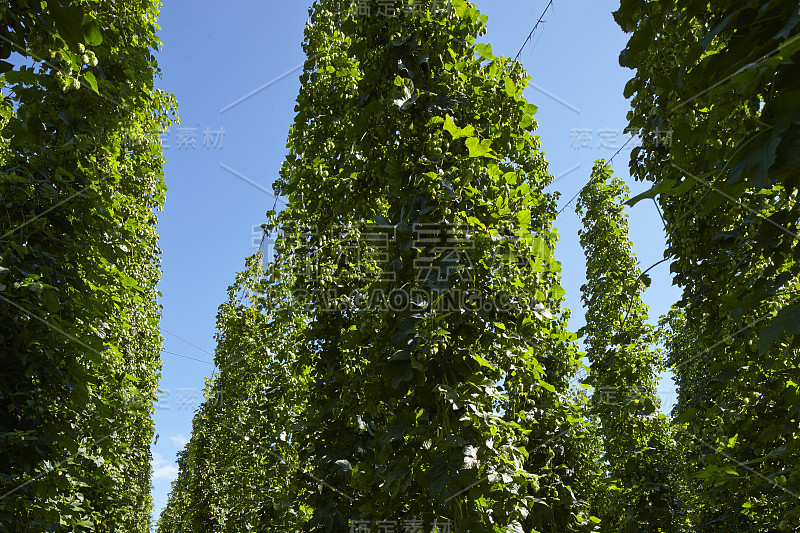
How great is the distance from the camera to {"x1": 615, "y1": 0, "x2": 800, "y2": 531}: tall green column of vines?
1.36 metres

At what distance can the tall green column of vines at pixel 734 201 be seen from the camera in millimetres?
1356

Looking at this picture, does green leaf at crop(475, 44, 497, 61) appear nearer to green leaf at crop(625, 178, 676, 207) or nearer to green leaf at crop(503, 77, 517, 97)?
green leaf at crop(503, 77, 517, 97)

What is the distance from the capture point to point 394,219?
3639 mm

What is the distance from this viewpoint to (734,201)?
1.41 m

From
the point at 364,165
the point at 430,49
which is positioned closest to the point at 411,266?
the point at 364,165

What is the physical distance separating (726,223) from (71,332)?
6648 millimetres

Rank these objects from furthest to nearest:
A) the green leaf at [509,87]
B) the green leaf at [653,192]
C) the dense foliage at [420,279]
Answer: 1. the green leaf at [509,87]
2. the dense foliage at [420,279]
3. the green leaf at [653,192]

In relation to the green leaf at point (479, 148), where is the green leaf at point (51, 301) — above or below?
below

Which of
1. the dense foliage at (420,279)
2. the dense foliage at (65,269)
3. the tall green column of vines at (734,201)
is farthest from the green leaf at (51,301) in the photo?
the tall green column of vines at (734,201)

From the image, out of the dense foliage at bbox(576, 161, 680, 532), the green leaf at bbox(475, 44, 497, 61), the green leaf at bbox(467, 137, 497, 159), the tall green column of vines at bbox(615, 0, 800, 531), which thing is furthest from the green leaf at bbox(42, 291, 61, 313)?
the dense foliage at bbox(576, 161, 680, 532)

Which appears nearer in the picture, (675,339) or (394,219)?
(394,219)

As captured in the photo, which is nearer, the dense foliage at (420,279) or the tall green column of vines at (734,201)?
the tall green column of vines at (734,201)

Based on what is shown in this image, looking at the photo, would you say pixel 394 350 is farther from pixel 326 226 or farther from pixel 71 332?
pixel 71 332

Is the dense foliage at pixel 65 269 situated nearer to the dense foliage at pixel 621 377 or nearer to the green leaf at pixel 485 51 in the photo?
the green leaf at pixel 485 51
